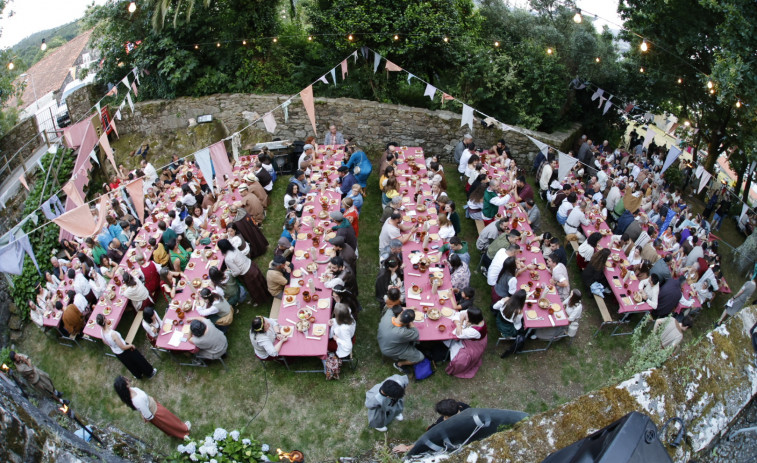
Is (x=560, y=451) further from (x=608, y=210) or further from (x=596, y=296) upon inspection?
(x=608, y=210)

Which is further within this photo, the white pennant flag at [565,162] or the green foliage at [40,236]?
the green foliage at [40,236]

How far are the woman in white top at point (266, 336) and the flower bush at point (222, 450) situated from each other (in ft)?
4.89

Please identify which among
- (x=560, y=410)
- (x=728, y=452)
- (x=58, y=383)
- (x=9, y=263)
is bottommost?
(x=58, y=383)

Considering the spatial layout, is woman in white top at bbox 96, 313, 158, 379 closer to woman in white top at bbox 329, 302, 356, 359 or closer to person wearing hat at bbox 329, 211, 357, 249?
woman in white top at bbox 329, 302, 356, 359

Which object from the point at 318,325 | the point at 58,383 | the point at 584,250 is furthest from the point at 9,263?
the point at 584,250

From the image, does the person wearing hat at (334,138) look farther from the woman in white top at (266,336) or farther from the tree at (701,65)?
the tree at (701,65)

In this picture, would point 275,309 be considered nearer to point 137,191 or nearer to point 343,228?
point 343,228

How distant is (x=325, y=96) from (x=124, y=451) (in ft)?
40.1

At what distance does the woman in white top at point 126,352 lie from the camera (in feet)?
26.8

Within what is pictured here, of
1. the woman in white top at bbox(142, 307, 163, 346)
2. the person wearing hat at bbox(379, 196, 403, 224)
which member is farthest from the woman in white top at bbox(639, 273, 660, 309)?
the woman in white top at bbox(142, 307, 163, 346)

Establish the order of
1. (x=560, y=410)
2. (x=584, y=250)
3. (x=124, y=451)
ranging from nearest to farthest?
1. (x=560, y=410)
2. (x=124, y=451)
3. (x=584, y=250)

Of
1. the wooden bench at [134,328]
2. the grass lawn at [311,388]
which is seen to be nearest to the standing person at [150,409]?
the grass lawn at [311,388]

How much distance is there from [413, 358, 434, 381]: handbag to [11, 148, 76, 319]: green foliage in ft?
31.0

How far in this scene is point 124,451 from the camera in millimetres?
6914
